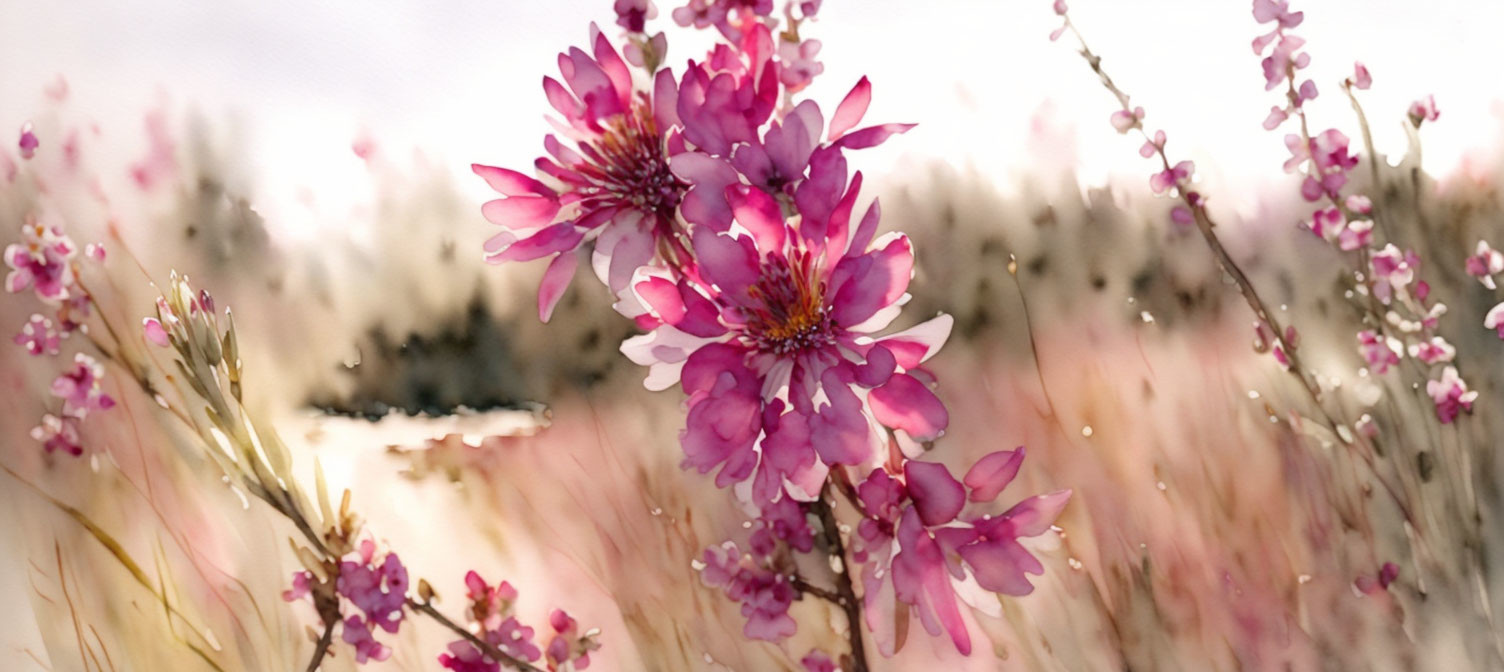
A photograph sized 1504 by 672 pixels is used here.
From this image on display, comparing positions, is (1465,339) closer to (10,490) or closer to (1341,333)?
(1341,333)

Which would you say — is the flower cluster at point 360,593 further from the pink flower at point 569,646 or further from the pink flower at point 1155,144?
the pink flower at point 1155,144

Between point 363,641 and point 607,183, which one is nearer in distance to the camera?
point 607,183

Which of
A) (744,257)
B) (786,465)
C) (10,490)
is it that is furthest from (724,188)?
(10,490)

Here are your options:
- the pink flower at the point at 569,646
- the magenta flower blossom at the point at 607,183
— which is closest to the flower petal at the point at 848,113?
the magenta flower blossom at the point at 607,183

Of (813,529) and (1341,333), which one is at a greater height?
(1341,333)

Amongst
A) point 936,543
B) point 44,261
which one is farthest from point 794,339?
point 44,261

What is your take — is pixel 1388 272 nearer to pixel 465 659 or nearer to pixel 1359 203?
pixel 1359 203
